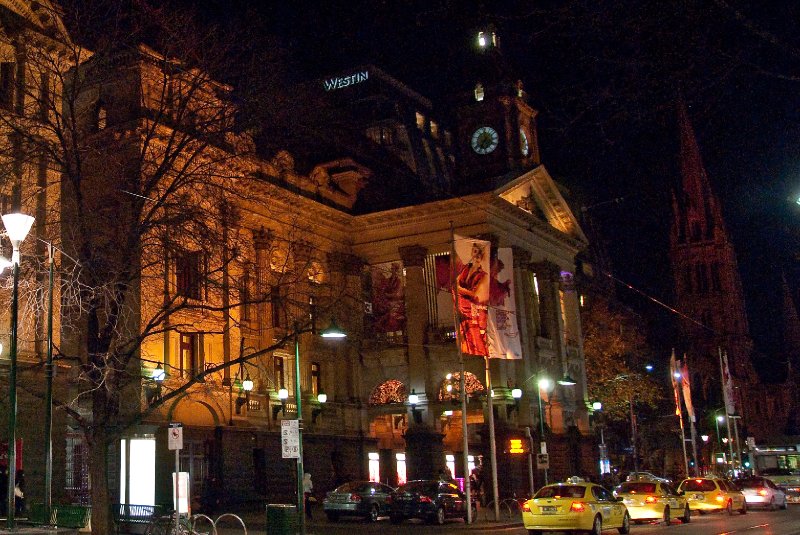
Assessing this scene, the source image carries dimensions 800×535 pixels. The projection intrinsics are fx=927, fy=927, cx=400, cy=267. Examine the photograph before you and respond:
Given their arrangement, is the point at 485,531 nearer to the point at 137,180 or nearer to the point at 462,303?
the point at 462,303

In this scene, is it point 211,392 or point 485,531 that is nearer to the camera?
point 485,531

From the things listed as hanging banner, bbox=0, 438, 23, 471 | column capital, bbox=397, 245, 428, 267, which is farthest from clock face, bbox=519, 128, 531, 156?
hanging banner, bbox=0, 438, 23, 471

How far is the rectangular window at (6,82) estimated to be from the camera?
27.1 metres

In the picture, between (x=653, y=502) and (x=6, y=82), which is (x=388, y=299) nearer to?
(x=653, y=502)

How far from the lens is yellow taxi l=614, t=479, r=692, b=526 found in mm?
31188

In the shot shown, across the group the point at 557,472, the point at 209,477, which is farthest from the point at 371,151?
the point at 209,477

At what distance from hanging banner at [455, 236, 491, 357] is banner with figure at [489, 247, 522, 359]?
70 cm

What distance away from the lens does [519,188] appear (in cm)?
5781

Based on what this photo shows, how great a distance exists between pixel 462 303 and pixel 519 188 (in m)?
25.5

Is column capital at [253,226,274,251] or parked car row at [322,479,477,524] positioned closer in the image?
parked car row at [322,479,477,524]

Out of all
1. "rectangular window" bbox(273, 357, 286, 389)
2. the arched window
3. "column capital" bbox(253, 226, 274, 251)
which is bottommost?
the arched window

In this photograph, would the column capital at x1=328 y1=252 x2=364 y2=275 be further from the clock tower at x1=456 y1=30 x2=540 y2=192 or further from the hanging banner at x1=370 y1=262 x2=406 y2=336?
the clock tower at x1=456 y1=30 x2=540 y2=192

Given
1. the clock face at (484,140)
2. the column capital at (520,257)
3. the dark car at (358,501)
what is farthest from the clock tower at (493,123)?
the dark car at (358,501)

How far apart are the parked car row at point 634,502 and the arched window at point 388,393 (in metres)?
21.0
